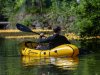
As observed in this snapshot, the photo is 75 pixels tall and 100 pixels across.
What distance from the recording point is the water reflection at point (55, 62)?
64.5 ft

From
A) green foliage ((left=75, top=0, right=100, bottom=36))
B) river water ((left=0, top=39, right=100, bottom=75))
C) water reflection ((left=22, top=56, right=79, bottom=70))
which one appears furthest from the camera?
green foliage ((left=75, top=0, right=100, bottom=36))

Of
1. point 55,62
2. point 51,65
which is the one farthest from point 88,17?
point 51,65

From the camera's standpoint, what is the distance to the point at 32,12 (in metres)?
59.7

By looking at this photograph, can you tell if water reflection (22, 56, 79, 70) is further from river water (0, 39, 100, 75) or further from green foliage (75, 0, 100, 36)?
green foliage (75, 0, 100, 36)

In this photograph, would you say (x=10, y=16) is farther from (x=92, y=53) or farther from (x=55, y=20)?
(x=92, y=53)

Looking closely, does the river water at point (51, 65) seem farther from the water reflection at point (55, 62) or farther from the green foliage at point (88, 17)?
the green foliage at point (88, 17)

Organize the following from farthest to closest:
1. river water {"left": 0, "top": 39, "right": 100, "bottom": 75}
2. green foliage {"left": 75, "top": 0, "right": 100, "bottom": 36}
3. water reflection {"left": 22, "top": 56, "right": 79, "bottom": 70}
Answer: green foliage {"left": 75, "top": 0, "right": 100, "bottom": 36} → water reflection {"left": 22, "top": 56, "right": 79, "bottom": 70} → river water {"left": 0, "top": 39, "right": 100, "bottom": 75}

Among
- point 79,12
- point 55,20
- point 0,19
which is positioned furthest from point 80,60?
point 0,19

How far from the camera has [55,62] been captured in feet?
70.1

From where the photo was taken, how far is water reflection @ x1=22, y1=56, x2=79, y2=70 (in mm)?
19666

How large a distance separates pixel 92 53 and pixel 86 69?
6.68 meters

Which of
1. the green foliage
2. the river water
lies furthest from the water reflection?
the green foliage

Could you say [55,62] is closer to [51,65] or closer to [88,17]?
[51,65]

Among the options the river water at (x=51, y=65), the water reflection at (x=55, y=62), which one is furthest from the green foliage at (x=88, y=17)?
the water reflection at (x=55, y=62)
